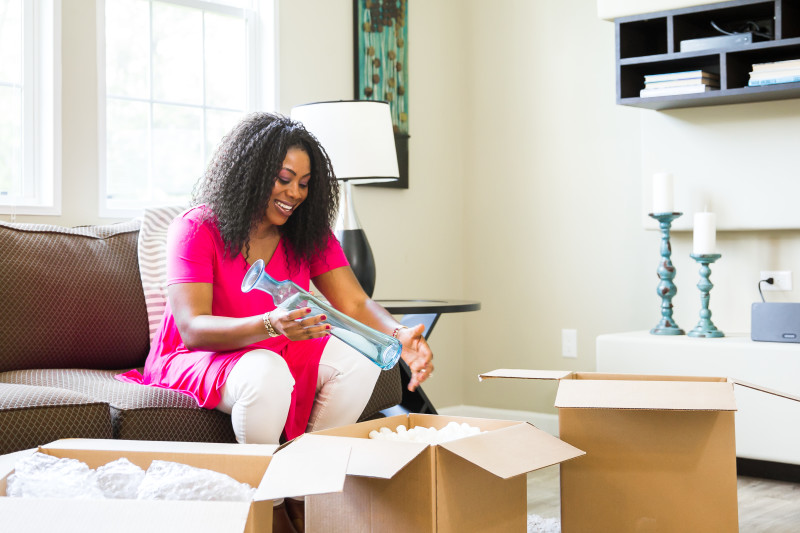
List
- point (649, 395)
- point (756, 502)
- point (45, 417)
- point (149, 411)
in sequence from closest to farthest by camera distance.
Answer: point (649, 395) < point (45, 417) < point (149, 411) < point (756, 502)

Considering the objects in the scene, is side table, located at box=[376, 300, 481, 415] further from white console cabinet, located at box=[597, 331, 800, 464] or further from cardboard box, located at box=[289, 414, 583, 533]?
cardboard box, located at box=[289, 414, 583, 533]

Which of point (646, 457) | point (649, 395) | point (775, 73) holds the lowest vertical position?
point (646, 457)

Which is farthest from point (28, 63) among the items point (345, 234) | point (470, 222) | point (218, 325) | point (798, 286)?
point (798, 286)

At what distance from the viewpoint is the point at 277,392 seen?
70.5 inches

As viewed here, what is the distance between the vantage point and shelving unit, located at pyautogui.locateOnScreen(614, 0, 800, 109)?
2691 millimetres

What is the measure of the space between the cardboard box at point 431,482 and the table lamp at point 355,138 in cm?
138

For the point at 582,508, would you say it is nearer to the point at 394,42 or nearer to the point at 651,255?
the point at 651,255

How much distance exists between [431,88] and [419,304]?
1364 millimetres

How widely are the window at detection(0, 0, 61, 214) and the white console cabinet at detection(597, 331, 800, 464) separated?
2004 millimetres

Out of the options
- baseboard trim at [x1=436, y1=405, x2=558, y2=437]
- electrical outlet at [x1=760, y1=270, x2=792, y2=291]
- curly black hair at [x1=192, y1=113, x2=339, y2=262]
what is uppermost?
curly black hair at [x1=192, y1=113, x2=339, y2=262]

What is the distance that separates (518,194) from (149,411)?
225cm

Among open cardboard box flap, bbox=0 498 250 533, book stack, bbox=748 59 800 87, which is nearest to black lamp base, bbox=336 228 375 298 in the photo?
book stack, bbox=748 59 800 87

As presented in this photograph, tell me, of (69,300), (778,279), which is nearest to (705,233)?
(778,279)

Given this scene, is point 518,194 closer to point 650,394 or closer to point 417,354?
point 417,354
